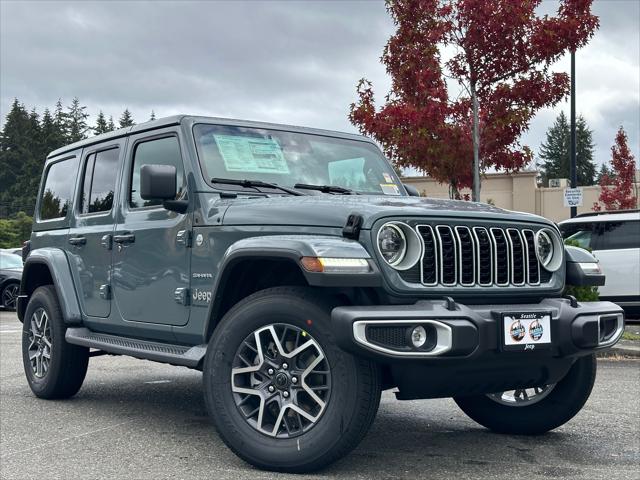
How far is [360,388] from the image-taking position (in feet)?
13.7

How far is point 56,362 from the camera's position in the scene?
677cm

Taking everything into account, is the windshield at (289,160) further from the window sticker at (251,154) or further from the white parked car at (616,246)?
the white parked car at (616,246)

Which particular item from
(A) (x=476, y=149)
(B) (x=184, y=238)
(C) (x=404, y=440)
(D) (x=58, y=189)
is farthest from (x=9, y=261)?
(C) (x=404, y=440)

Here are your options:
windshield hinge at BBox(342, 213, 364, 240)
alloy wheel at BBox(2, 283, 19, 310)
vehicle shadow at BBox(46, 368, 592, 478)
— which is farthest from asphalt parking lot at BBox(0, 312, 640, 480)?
alloy wheel at BBox(2, 283, 19, 310)

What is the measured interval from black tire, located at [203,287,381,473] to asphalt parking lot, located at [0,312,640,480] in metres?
0.16

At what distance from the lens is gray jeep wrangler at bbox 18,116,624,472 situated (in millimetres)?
4211

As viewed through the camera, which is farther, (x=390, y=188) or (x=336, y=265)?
(x=390, y=188)

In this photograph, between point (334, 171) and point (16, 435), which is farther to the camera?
point (334, 171)

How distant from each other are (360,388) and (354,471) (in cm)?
61

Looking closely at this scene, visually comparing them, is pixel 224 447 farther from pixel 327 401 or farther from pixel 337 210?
pixel 337 210

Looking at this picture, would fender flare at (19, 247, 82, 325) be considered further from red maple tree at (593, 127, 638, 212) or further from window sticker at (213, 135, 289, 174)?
red maple tree at (593, 127, 638, 212)

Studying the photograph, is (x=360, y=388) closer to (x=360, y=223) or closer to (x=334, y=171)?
(x=360, y=223)

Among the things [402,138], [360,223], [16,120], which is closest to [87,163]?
[360,223]

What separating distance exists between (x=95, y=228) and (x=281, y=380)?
2.61 metres
